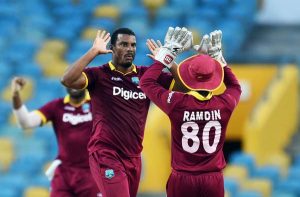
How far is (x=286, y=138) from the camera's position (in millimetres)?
18984

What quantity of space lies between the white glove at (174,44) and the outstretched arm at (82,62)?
46 centimetres

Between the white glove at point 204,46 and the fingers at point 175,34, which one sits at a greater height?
the fingers at point 175,34

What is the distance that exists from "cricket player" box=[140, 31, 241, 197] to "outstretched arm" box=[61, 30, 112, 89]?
45cm

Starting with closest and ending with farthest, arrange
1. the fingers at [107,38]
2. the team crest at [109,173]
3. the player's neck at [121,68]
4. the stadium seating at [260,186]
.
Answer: the fingers at [107,38] < the team crest at [109,173] < the player's neck at [121,68] < the stadium seating at [260,186]

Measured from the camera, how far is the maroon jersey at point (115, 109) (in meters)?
10.1

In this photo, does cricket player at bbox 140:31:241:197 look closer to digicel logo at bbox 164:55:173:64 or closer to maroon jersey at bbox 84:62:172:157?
digicel logo at bbox 164:55:173:64

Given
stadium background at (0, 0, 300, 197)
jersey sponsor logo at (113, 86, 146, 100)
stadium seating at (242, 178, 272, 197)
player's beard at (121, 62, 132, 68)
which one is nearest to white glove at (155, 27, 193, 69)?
player's beard at (121, 62, 132, 68)

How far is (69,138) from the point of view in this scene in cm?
1175

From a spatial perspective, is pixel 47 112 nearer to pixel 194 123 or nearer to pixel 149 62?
pixel 194 123

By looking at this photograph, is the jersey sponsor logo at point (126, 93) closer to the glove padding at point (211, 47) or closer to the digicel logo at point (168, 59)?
the digicel logo at point (168, 59)

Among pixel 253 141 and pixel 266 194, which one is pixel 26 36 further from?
pixel 266 194

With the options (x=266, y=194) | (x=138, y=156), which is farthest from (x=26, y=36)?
(x=138, y=156)

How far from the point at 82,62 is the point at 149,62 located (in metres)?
9.57

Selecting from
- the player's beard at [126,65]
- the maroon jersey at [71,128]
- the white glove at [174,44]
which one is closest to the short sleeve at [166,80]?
the player's beard at [126,65]
